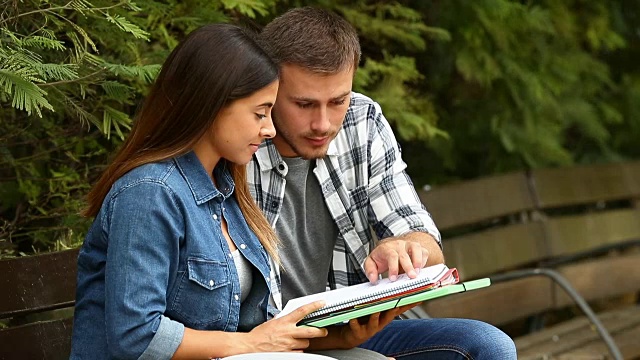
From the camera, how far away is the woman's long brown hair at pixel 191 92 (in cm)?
274

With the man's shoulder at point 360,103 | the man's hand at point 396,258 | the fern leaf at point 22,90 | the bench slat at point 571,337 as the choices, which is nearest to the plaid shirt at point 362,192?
the man's shoulder at point 360,103

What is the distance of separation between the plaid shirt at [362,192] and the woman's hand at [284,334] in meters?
0.74

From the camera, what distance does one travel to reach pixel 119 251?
Result: 8.36 ft

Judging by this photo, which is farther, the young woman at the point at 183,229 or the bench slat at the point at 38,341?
the bench slat at the point at 38,341

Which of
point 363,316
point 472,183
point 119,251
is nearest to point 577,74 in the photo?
point 472,183

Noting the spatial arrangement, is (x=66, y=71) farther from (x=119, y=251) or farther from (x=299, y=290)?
(x=299, y=290)

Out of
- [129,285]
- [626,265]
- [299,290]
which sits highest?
[129,285]

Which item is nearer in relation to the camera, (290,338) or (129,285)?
(129,285)

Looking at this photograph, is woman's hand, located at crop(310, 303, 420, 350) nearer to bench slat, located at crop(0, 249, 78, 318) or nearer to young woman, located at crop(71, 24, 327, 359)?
young woman, located at crop(71, 24, 327, 359)

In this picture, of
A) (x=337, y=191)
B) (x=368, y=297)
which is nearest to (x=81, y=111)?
(x=337, y=191)

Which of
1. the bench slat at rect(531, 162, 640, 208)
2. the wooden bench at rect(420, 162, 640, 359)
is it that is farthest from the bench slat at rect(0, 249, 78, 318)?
the bench slat at rect(531, 162, 640, 208)

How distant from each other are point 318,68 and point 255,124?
500mm

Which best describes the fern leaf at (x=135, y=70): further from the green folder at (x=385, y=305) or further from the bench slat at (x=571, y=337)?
the bench slat at (x=571, y=337)

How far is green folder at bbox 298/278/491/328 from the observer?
272 centimetres
